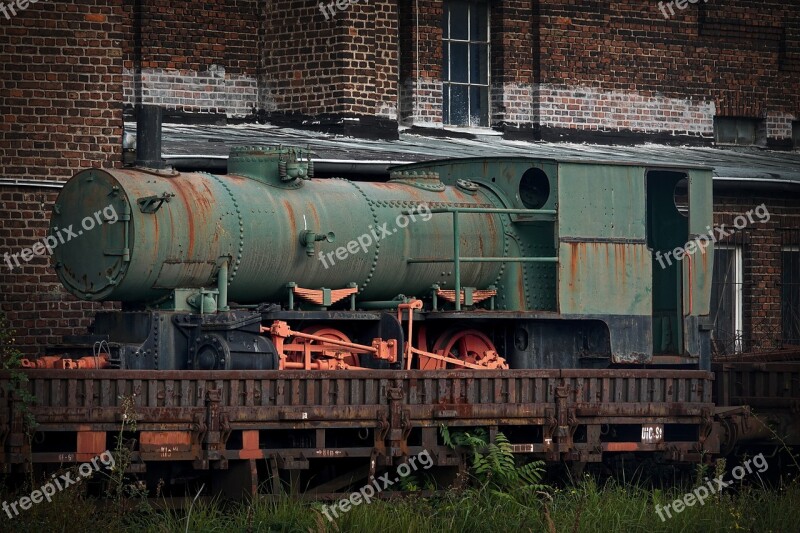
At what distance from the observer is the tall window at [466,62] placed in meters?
22.1

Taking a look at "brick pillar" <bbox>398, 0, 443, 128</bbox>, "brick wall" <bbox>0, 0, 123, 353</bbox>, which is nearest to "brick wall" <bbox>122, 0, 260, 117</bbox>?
"brick pillar" <bbox>398, 0, 443, 128</bbox>

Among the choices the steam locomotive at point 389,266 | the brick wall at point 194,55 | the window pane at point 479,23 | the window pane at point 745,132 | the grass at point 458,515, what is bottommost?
the grass at point 458,515

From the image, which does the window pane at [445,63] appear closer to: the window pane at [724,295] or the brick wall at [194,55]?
the brick wall at [194,55]

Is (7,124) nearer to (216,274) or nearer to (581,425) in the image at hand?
(216,274)

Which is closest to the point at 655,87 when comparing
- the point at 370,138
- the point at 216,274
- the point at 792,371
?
the point at 370,138

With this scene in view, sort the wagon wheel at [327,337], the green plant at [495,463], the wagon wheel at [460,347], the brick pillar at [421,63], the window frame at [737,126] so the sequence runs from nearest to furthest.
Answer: the green plant at [495,463] < the wagon wheel at [327,337] < the wagon wheel at [460,347] < the brick pillar at [421,63] < the window frame at [737,126]

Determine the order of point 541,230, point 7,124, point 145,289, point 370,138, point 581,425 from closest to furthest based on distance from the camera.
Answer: point 145,289 < point 581,425 < point 541,230 < point 7,124 < point 370,138

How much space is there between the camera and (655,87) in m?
23.5

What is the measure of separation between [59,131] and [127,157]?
0.91 meters

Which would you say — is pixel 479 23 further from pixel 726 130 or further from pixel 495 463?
pixel 495 463

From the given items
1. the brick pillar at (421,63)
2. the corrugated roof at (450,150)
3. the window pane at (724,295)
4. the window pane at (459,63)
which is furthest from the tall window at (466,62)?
the window pane at (724,295)

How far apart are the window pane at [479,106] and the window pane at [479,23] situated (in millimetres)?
768

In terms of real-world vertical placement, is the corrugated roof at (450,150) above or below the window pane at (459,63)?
below

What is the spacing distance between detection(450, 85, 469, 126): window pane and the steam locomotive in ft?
21.8
